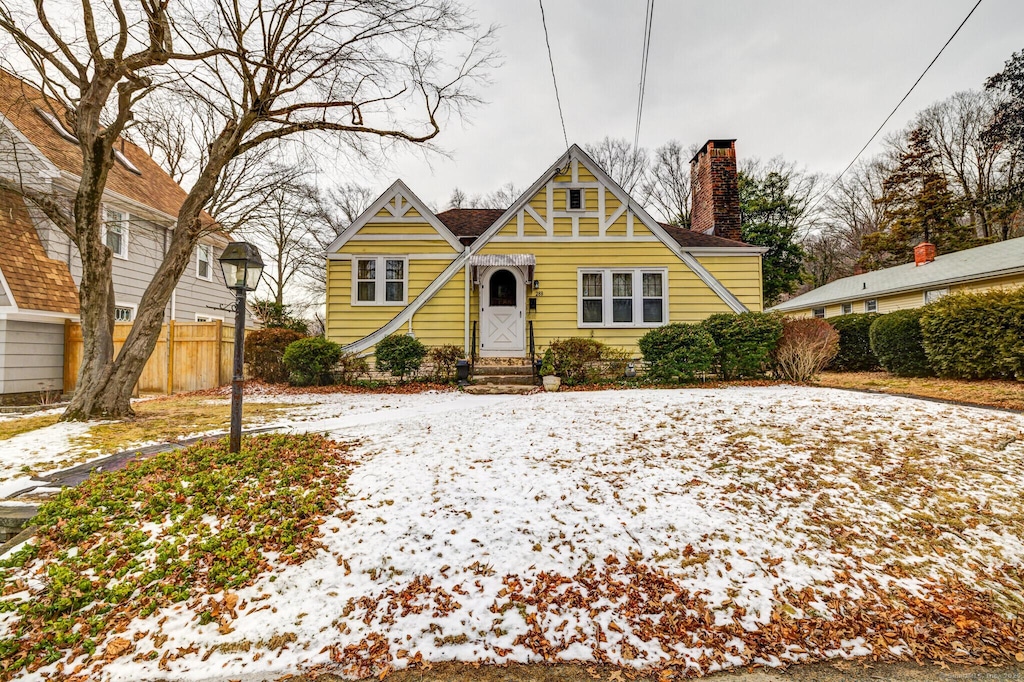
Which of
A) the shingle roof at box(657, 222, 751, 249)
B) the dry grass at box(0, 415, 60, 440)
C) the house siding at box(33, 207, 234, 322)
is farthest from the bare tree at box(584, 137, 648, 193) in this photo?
the dry grass at box(0, 415, 60, 440)

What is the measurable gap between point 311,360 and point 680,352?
913 cm

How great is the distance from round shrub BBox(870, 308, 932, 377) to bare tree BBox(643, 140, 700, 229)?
1959 cm

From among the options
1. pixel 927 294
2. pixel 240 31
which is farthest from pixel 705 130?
pixel 240 31

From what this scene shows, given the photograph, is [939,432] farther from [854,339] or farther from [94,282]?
[94,282]

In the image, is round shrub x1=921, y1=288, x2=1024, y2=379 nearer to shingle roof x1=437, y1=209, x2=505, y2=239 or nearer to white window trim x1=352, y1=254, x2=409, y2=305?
shingle roof x1=437, y1=209, x2=505, y2=239

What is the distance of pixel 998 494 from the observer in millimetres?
3908

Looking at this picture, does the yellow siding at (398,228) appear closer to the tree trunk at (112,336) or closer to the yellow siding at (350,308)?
the yellow siding at (350,308)

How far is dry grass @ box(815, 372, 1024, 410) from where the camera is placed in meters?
7.20

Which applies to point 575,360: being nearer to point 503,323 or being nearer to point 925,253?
point 503,323

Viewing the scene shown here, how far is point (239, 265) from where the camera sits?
4.88 metres

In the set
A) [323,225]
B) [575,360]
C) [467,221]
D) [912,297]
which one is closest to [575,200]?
[467,221]


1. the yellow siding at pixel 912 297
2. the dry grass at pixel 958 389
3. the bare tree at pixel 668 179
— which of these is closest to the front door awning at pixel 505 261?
the dry grass at pixel 958 389

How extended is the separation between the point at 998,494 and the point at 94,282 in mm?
11624

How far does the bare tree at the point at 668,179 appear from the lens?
30.0 metres
